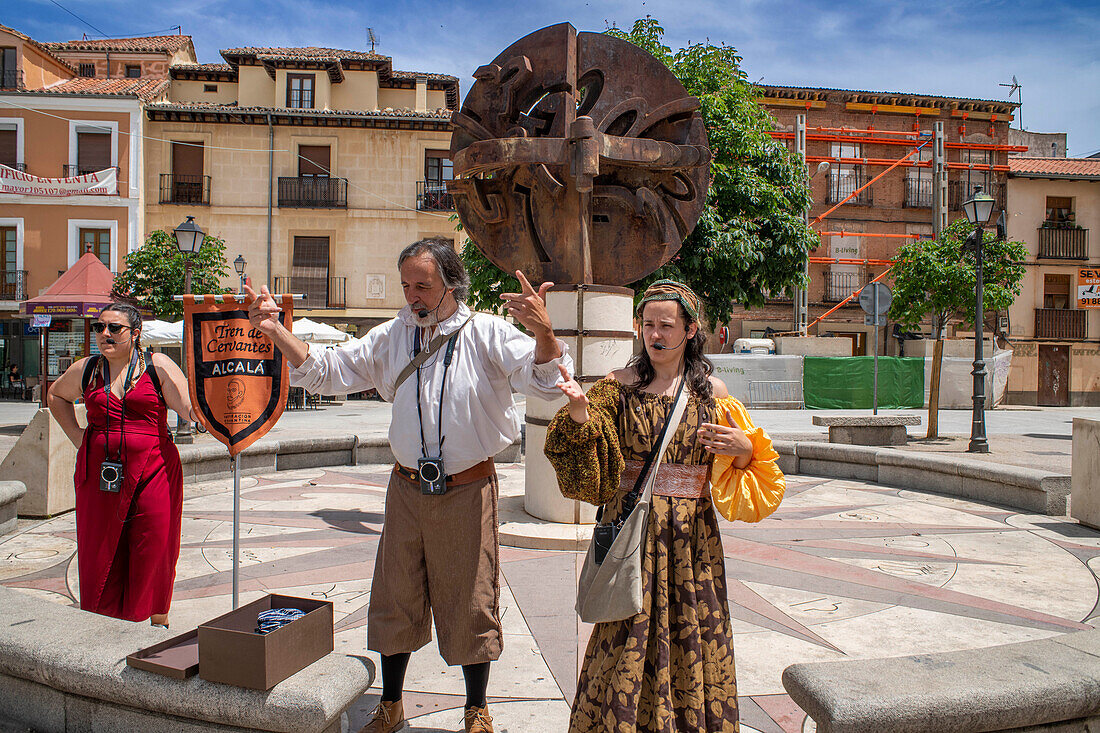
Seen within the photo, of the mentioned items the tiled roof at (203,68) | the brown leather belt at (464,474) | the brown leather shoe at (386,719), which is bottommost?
the brown leather shoe at (386,719)

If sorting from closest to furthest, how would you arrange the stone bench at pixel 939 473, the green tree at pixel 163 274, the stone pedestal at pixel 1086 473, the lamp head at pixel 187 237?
the stone pedestal at pixel 1086 473 → the stone bench at pixel 939 473 → the lamp head at pixel 187 237 → the green tree at pixel 163 274

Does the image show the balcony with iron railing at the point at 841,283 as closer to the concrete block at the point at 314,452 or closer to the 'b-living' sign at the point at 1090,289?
the 'b-living' sign at the point at 1090,289

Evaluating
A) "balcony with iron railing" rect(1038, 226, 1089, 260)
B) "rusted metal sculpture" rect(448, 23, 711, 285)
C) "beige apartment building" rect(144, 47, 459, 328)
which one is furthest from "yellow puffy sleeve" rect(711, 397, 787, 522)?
"balcony with iron railing" rect(1038, 226, 1089, 260)

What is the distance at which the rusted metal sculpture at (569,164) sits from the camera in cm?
559

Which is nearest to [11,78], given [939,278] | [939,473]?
[939,278]

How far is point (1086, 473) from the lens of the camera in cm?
614

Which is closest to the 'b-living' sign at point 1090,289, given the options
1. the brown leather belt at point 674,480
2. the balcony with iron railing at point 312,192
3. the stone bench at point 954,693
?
the balcony with iron railing at point 312,192

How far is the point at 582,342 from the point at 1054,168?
3554 centimetres

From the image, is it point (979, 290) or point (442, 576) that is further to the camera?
point (979, 290)

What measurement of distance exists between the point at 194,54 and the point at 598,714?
37971mm

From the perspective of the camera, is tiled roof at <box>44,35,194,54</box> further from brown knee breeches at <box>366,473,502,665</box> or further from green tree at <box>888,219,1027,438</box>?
brown knee breeches at <box>366,473,502,665</box>

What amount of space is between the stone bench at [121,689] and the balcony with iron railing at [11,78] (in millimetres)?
31977

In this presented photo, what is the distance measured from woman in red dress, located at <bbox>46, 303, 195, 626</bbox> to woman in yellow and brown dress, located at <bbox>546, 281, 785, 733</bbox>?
7.39 feet

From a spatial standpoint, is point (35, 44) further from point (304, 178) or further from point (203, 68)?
point (304, 178)
